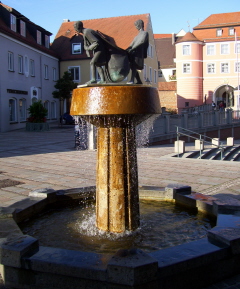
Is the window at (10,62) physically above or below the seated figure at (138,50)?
above

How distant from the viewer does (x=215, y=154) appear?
17781mm

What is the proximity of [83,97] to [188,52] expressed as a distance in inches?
2039

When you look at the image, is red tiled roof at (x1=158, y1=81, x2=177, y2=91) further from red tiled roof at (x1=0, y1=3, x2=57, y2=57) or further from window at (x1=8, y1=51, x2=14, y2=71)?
window at (x1=8, y1=51, x2=14, y2=71)

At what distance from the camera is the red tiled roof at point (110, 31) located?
42.7 m

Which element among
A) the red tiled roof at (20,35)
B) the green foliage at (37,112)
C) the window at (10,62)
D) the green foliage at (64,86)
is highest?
the red tiled roof at (20,35)

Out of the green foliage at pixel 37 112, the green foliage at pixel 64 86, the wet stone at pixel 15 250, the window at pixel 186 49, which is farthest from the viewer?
the window at pixel 186 49

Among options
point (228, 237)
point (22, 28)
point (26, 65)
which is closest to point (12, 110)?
point (26, 65)

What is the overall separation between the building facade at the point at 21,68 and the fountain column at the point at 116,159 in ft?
81.6

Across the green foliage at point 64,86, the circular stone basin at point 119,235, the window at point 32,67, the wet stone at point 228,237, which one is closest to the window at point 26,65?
the window at point 32,67

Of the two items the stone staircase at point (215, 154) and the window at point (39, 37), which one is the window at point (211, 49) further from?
the stone staircase at point (215, 154)

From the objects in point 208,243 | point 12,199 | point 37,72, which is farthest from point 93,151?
point 37,72

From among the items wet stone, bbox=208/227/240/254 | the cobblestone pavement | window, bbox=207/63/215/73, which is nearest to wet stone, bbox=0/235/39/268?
wet stone, bbox=208/227/240/254

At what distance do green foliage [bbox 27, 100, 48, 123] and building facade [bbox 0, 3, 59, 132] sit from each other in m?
2.26

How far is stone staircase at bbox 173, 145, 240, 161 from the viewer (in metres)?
16.1
